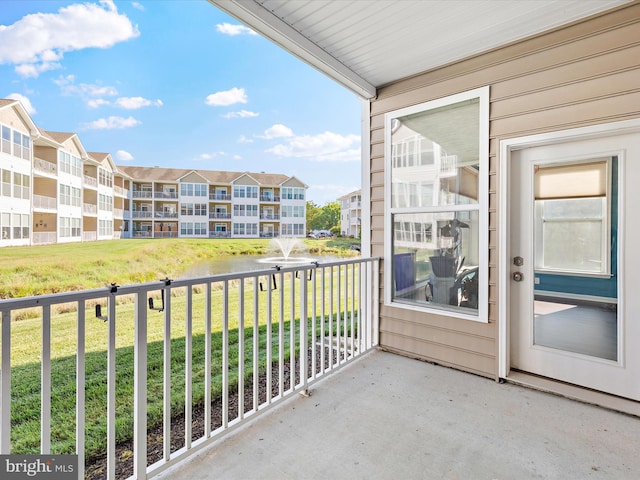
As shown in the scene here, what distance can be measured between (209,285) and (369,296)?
6.12ft

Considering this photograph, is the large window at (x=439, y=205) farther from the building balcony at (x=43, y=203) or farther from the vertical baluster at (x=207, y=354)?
the building balcony at (x=43, y=203)

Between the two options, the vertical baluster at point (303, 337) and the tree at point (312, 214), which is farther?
the tree at point (312, 214)

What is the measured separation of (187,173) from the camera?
4000mm

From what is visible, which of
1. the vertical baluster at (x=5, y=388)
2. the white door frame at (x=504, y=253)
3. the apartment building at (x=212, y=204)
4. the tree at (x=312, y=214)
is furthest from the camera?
the tree at (x=312, y=214)

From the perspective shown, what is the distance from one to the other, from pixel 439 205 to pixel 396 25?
1467mm

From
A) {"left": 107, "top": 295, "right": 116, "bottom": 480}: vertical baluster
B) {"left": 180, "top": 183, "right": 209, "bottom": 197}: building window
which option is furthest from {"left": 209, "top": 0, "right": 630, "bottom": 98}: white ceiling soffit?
{"left": 180, "top": 183, "right": 209, "bottom": 197}: building window

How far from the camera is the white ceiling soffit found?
77.5 inches

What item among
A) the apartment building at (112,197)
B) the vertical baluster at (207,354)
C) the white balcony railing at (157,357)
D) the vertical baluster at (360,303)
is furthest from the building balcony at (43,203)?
the vertical baluster at (360,303)

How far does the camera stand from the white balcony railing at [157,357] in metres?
1.22

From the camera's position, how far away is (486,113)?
250cm

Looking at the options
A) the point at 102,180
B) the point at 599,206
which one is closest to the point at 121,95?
the point at 102,180

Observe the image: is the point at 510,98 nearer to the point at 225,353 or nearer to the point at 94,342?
the point at 225,353

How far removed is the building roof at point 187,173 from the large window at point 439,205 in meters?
2.09

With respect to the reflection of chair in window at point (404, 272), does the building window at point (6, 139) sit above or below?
above
